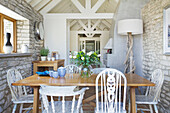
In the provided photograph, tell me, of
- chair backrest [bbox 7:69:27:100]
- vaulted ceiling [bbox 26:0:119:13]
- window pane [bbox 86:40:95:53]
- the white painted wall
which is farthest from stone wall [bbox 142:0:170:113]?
window pane [bbox 86:40:95:53]

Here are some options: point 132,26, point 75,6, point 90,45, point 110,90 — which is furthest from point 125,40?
point 90,45

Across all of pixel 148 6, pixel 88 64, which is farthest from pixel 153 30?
pixel 88 64

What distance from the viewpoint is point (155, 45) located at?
322 cm

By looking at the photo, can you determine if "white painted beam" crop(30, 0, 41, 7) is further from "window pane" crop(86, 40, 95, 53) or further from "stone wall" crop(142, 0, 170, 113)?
"window pane" crop(86, 40, 95, 53)

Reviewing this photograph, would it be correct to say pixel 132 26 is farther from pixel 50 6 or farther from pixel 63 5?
pixel 63 5

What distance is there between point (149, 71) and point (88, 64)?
77.1 inches

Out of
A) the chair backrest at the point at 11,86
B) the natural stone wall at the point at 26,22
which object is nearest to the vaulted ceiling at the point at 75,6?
the natural stone wall at the point at 26,22

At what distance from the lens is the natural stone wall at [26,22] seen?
3175 millimetres

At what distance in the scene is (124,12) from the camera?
416cm

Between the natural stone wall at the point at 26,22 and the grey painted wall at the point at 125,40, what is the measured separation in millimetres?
2397

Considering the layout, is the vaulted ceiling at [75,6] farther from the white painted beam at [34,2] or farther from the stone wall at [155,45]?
the stone wall at [155,45]

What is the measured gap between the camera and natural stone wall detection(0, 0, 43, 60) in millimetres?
3175

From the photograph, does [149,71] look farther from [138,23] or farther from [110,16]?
[110,16]

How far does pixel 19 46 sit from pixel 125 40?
2975 millimetres
